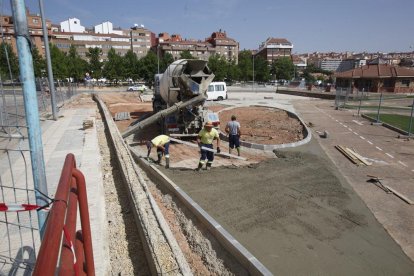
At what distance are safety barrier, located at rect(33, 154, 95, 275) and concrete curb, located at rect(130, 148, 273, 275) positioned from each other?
9.25ft

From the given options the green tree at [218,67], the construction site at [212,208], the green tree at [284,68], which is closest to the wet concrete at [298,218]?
the construction site at [212,208]

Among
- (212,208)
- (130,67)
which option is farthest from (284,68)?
(212,208)

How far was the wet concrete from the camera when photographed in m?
4.93

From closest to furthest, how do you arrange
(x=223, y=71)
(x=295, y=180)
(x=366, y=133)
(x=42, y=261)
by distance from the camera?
1. (x=42, y=261)
2. (x=295, y=180)
3. (x=366, y=133)
4. (x=223, y=71)

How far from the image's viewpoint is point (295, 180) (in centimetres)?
859

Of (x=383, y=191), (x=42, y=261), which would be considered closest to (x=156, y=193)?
(x=383, y=191)

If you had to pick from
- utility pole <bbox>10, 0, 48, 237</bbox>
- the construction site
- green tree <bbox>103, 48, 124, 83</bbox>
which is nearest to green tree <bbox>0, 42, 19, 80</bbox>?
utility pole <bbox>10, 0, 48, 237</bbox>

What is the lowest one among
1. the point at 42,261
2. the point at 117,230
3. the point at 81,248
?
the point at 117,230

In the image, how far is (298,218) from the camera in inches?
249

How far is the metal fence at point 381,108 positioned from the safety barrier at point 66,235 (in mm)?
16570

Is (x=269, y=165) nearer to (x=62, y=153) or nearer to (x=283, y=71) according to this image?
(x=62, y=153)

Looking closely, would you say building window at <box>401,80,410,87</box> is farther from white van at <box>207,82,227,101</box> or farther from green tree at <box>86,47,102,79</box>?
green tree at <box>86,47,102,79</box>

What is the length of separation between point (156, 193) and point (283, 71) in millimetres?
91687

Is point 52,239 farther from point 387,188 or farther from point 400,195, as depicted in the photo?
point 387,188
